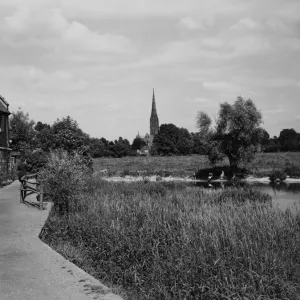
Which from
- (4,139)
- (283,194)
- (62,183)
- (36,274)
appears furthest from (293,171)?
(36,274)

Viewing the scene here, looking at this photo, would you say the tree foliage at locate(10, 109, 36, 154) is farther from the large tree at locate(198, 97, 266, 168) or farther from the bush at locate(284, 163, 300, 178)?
the bush at locate(284, 163, 300, 178)

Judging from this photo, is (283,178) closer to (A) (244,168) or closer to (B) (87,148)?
(A) (244,168)

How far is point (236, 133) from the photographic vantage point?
141 ft

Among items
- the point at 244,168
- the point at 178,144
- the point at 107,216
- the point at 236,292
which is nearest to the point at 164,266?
the point at 236,292

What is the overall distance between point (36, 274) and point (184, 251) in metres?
4.01

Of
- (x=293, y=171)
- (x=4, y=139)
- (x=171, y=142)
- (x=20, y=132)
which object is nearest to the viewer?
(x=4, y=139)

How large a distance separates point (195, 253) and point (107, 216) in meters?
5.55

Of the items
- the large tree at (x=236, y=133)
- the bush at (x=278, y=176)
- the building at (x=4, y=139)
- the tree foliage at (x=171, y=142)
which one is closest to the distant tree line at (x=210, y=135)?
the large tree at (x=236, y=133)

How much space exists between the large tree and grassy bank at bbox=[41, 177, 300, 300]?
2949cm

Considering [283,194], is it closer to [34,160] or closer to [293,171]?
[293,171]

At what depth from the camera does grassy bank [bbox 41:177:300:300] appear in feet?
25.3

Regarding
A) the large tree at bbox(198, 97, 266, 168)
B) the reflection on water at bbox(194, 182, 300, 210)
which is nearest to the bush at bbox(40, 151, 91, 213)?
the reflection on water at bbox(194, 182, 300, 210)

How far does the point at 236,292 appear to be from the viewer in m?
7.17

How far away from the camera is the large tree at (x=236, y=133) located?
42.3 meters
